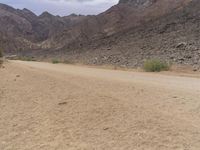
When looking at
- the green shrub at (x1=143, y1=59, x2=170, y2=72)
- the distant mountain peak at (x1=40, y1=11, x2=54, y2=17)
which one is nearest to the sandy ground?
the green shrub at (x1=143, y1=59, x2=170, y2=72)

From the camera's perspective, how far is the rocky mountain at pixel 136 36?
4776 centimetres

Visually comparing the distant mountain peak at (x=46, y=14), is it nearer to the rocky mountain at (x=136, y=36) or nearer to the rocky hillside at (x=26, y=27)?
the rocky hillside at (x=26, y=27)

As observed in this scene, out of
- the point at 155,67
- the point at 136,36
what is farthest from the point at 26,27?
the point at 155,67

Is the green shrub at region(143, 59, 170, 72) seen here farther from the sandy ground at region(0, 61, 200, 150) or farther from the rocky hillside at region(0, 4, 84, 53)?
the rocky hillside at region(0, 4, 84, 53)

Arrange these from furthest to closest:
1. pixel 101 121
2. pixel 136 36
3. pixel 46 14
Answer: pixel 46 14 < pixel 136 36 < pixel 101 121

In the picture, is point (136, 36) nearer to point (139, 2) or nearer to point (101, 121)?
point (139, 2)

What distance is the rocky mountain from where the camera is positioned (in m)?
47.8

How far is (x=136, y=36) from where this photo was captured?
62062 millimetres

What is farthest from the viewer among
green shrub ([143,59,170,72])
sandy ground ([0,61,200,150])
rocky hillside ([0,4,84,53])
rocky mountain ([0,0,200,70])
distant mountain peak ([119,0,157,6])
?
rocky hillside ([0,4,84,53])

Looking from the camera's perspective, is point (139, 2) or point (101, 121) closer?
point (101, 121)

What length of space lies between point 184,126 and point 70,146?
2497mm

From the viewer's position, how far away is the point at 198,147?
8.30 m

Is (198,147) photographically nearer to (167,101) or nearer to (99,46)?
(167,101)

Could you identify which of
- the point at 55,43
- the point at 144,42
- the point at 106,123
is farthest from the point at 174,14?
the point at 106,123
